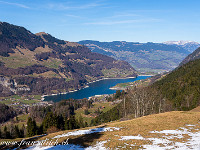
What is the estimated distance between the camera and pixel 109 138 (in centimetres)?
4012

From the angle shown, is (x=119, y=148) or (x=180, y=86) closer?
(x=119, y=148)

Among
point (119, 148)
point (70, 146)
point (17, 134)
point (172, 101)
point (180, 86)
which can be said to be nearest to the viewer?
point (119, 148)

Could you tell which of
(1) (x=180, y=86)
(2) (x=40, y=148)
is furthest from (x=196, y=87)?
(2) (x=40, y=148)

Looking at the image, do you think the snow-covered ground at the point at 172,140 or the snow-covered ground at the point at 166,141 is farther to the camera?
the snow-covered ground at the point at 166,141

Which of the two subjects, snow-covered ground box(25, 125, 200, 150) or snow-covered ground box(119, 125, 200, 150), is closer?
snow-covered ground box(119, 125, 200, 150)

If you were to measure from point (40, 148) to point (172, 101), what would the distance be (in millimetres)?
126174

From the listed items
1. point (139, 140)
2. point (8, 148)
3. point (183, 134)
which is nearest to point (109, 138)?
point (139, 140)

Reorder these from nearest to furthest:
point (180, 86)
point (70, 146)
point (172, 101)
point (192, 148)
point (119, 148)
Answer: point (192, 148) → point (119, 148) → point (70, 146) → point (172, 101) → point (180, 86)

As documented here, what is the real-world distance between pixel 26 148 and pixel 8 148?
537cm

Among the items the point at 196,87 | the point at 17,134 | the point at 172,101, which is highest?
the point at 196,87

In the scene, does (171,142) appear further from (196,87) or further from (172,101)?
(196,87)

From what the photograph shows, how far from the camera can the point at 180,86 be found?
6407 inches

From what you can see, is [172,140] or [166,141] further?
[172,140]

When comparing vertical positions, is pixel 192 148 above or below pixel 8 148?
above
